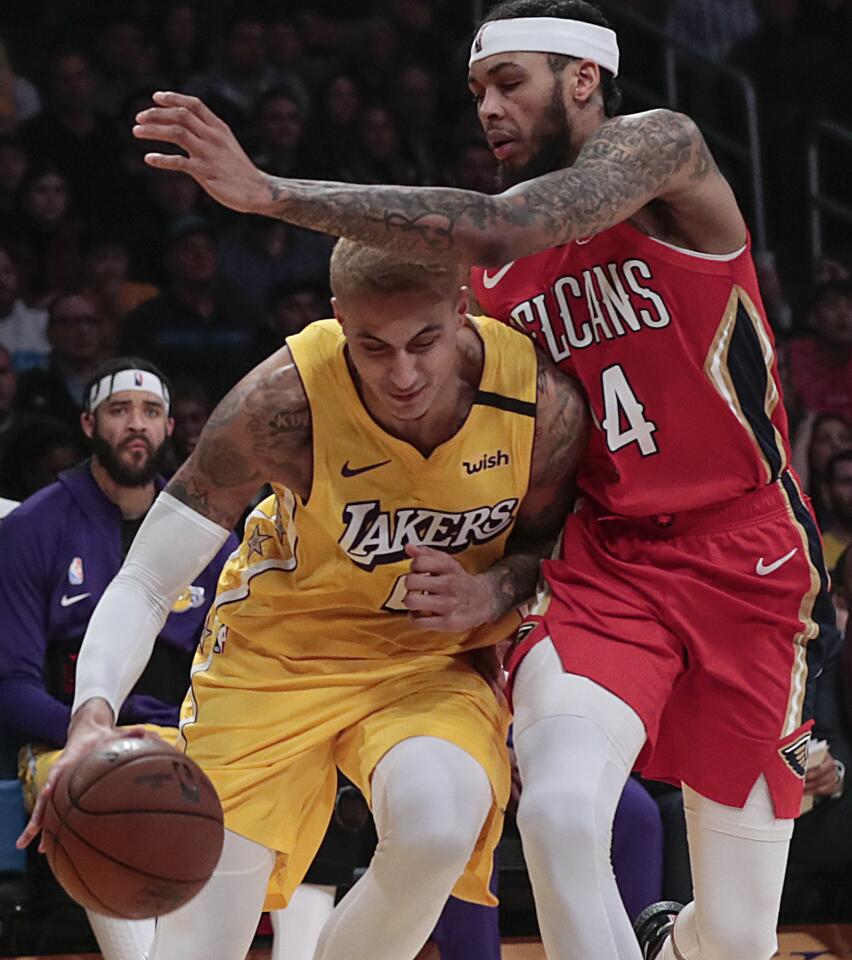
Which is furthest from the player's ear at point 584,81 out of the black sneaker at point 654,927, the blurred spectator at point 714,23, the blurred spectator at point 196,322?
the blurred spectator at point 714,23

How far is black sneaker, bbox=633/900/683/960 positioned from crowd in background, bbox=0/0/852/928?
2.72 meters

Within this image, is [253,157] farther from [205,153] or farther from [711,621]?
[205,153]

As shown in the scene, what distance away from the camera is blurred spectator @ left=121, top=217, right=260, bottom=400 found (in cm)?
748

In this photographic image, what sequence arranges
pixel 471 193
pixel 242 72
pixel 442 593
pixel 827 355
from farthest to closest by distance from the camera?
pixel 242 72
pixel 827 355
pixel 442 593
pixel 471 193

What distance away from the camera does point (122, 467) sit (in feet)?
19.4

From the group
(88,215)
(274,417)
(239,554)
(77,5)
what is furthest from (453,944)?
(77,5)

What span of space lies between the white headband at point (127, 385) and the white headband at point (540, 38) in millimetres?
2670

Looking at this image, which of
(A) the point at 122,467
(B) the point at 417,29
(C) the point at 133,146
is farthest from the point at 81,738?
(B) the point at 417,29

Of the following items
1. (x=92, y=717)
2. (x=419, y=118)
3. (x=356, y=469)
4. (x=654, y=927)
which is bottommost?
(x=654, y=927)

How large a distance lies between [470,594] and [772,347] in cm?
90

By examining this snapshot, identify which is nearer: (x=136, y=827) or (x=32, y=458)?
(x=136, y=827)

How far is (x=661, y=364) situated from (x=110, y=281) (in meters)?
4.51

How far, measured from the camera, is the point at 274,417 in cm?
361

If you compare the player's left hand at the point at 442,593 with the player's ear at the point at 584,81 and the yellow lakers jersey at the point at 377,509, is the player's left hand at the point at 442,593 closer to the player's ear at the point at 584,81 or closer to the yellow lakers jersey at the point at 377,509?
the yellow lakers jersey at the point at 377,509
